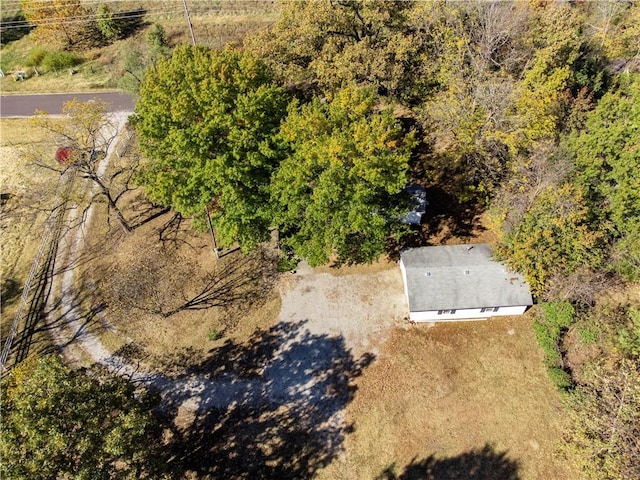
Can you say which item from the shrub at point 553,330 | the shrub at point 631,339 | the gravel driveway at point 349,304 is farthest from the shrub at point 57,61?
the shrub at point 631,339

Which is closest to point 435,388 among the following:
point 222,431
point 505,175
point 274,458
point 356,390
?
point 356,390

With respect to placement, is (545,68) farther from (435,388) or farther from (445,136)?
(435,388)

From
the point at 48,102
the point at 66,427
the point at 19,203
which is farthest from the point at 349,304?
the point at 48,102

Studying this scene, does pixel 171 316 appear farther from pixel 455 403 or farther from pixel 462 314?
pixel 462 314

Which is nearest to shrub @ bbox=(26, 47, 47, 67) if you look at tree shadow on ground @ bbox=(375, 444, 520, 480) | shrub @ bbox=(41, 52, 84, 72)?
shrub @ bbox=(41, 52, 84, 72)

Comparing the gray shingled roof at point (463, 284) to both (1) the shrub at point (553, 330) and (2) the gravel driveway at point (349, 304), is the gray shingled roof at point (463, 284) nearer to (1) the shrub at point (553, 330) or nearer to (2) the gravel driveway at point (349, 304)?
(1) the shrub at point (553, 330)

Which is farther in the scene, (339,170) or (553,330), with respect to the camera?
(553,330)
